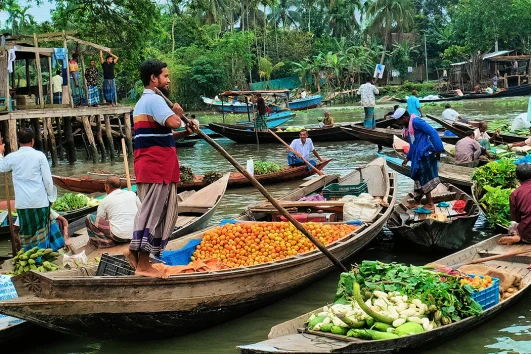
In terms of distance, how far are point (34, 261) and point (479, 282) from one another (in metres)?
3.68

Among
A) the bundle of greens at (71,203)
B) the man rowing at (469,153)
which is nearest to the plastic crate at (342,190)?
the man rowing at (469,153)

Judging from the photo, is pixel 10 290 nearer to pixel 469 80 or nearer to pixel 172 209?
pixel 172 209

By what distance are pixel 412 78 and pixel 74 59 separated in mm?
33156

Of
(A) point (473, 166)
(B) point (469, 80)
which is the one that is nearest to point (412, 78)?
(B) point (469, 80)

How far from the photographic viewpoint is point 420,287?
5133mm

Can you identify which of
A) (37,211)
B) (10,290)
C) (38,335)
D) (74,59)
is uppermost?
(74,59)

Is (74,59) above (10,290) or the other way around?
above

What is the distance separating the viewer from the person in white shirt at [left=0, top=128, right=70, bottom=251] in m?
6.58

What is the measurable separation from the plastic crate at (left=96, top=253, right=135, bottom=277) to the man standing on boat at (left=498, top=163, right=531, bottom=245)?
352 centimetres

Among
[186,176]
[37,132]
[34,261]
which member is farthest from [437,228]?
[37,132]

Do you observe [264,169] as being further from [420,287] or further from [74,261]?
[420,287]

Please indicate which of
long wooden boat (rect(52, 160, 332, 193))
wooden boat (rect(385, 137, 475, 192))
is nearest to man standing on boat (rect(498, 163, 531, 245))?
wooden boat (rect(385, 137, 475, 192))

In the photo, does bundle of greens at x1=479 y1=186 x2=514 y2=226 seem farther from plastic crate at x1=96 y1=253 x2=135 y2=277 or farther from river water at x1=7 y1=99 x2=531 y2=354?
plastic crate at x1=96 y1=253 x2=135 y2=277

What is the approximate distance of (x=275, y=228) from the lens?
7.17 m
